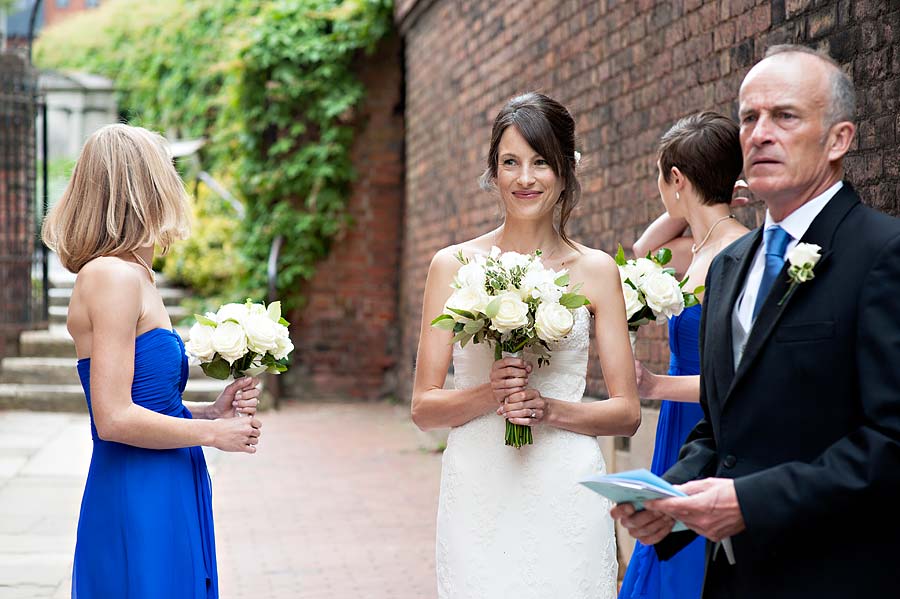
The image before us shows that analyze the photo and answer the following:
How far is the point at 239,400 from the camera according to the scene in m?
3.11

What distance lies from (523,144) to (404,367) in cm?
943

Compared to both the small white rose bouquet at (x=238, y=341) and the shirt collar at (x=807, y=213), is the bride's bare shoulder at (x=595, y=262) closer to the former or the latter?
the small white rose bouquet at (x=238, y=341)

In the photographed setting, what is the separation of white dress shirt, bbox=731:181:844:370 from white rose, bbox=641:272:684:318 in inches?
43.5

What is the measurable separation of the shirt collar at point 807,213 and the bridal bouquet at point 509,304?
78 centimetres

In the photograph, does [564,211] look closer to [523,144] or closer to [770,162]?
[523,144]

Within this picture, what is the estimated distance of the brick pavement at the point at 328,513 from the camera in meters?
5.68

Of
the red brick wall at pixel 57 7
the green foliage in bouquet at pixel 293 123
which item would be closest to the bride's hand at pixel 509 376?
the green foliage in bouquet at pixel 293 123

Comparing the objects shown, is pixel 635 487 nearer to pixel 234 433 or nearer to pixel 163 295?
pixel 234 433

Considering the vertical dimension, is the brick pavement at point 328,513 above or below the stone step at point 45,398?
below

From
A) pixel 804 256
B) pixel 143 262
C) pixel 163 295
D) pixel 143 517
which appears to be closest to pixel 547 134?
pixel 143 262

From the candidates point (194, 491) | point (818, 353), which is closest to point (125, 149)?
point (194, 491)

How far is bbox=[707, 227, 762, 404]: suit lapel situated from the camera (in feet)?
7.14

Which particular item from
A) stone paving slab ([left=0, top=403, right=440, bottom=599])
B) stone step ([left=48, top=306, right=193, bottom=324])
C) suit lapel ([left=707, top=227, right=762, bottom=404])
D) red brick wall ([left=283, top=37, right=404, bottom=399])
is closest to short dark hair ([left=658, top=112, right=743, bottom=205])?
suit lapel ([left=707, top=227, right=762, bottom=404])

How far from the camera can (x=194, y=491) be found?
3045 millimetres
